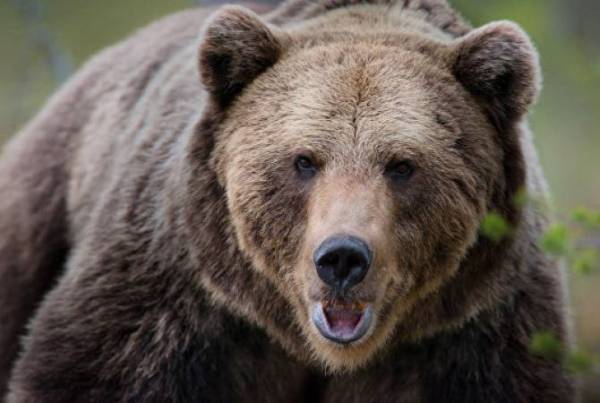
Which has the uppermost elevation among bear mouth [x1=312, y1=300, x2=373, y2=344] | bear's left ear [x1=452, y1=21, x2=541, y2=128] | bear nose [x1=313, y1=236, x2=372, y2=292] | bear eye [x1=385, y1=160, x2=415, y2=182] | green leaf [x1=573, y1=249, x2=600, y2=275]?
bear's left ear [x1=452, y1=21, x2=541, y2=128]

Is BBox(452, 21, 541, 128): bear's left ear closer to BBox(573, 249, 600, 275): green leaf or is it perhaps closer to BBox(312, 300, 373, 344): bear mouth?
BBox(573, 249, 600, 275): green leaf

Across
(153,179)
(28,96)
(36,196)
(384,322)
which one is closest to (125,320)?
(153,179)

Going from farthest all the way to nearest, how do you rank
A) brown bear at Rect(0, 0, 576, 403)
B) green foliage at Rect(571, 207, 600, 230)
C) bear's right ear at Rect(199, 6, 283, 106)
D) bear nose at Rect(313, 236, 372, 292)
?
bear's right ear at Rect(199, 6, 283, 106) → brown bear at Rect(0, 0, 576, 403) → bear nose at Rect(313, 236, 372, 292) → green foliage at Rect(571, 207, 600, 230)

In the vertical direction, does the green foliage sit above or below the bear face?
above

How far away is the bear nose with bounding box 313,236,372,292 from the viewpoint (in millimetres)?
5641

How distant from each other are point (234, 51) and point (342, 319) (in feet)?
4.68

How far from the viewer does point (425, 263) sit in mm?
6258

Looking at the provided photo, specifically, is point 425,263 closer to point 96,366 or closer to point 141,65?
point 96,366

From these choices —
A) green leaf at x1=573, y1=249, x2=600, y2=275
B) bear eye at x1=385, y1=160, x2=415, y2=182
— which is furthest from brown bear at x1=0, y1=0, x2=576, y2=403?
green leaf at x1=573, y1=249, x2=600, y2=275

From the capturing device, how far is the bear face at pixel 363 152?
19.7 feet

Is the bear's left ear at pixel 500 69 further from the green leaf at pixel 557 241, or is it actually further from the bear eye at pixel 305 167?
the green leaf at pixel 557 241

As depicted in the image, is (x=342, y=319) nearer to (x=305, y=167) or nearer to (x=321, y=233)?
(x=321, y=233)

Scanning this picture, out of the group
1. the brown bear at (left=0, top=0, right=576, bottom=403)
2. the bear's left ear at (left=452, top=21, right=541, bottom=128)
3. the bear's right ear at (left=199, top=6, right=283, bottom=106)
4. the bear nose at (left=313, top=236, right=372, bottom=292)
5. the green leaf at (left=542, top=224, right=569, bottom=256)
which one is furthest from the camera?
the bear's right ear at (left=199, top=6, right=283, bottom=106)

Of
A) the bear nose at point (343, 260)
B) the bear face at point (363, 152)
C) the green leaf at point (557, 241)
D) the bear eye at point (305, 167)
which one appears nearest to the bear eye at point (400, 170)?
the bear face at point (363, 152)
